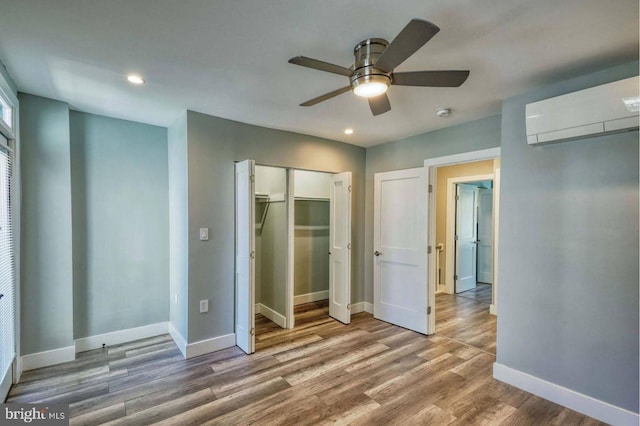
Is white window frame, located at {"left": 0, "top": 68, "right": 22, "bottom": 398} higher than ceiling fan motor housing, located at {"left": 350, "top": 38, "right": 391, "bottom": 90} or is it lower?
lower

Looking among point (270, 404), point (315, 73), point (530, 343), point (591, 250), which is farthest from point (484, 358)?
point (315, 73)

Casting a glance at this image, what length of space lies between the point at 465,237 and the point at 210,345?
482cm

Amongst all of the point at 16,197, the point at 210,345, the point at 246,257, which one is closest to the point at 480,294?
the point at 246,257

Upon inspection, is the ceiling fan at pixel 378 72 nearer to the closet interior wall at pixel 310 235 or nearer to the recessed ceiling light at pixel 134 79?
the recessed ceiling light at pixel 134 79

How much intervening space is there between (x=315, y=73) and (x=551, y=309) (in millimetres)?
2590

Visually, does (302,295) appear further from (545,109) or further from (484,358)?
(545,109)

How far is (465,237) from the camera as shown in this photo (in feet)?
19.1

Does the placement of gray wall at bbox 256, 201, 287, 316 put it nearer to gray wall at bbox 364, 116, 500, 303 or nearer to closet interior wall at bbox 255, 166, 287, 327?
closet interior wall at bbox 255, 166, 287, 327

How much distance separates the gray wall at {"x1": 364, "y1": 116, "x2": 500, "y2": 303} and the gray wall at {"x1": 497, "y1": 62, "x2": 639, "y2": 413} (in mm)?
534

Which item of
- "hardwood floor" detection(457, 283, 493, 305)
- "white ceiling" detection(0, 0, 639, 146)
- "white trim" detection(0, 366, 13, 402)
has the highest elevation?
"white ceiling" detection(0, 0, 639, 146)

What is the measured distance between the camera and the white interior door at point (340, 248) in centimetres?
408

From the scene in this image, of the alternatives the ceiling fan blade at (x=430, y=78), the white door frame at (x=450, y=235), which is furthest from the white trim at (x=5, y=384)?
the white door frame at (x=450, y=235)

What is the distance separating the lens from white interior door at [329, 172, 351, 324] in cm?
408

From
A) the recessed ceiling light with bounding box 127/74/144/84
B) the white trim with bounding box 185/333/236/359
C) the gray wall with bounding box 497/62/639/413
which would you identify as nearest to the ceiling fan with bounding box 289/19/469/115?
the gray wall with bounding box 497/62/639/413
